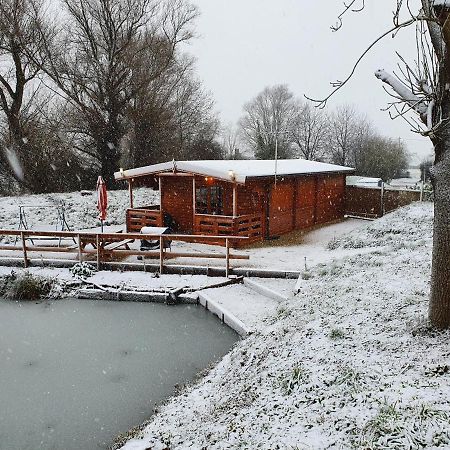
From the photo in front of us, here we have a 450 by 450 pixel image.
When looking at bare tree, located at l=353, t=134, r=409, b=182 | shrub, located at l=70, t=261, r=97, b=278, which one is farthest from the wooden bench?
bare tree, located at l=353, t=134, r=409, b=182

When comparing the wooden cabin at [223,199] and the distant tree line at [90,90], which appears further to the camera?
the distant tree line at [90,90]

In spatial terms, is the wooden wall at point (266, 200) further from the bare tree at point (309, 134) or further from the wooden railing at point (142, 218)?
the bare tree at point (309, 134)

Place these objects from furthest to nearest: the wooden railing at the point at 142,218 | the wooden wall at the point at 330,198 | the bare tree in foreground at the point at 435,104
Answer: the wooden wall at the point at 330,198, the wooden railing at the point at 142,218, the bare tree in foreground at the point at 435,104

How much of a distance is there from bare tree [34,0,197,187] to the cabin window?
13.4 m

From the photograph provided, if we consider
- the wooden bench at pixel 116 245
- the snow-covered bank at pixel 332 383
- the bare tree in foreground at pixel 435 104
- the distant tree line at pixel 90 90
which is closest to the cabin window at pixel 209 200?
the wooden bench at pixel 116 245

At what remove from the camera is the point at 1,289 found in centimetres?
1121

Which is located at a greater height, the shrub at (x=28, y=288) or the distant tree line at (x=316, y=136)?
the distant tree line at (x=316, y=136)

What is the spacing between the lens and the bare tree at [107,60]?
2656 cm

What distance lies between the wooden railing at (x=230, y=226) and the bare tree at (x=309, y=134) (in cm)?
3607

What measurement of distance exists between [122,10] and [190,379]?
2649cm

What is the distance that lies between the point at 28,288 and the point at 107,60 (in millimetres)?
21244

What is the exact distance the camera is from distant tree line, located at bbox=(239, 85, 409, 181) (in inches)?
1656

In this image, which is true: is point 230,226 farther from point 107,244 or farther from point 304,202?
point 304,202

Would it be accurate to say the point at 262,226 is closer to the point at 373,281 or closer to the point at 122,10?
the point at 373,281
